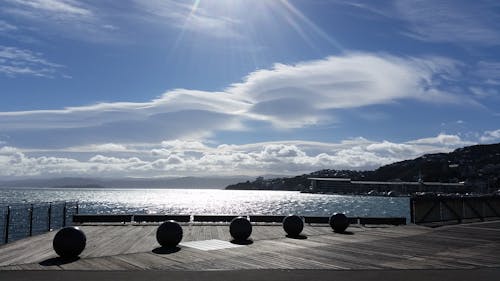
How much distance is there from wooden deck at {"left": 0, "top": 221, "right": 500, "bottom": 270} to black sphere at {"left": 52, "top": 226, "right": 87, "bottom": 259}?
31 cm

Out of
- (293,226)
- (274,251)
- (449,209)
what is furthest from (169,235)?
(449,209)

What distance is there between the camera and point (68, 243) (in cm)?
1522

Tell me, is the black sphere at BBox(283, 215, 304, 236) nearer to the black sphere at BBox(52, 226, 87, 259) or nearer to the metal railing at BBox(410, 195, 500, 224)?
the metal railing at BBox(410, 195, 500, 224)

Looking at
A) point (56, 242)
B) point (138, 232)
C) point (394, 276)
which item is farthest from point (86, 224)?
point (394, 276)

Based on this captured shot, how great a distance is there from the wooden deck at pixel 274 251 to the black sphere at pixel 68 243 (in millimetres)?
310

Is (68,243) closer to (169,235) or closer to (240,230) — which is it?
(169,235)

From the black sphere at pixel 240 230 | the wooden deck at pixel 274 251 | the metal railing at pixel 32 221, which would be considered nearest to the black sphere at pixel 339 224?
the wooden deck at pixel 274 251

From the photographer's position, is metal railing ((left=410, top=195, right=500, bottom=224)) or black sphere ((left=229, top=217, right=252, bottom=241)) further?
metal railing ((left=410, top=195, right=500, bottom=224))

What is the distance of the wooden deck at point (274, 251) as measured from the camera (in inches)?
A: 583

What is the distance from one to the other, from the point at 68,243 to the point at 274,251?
280 inches

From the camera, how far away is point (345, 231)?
2570cm

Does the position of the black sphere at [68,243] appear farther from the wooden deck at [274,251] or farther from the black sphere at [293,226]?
the black sphere at [293,226]

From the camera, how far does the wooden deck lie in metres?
14.8

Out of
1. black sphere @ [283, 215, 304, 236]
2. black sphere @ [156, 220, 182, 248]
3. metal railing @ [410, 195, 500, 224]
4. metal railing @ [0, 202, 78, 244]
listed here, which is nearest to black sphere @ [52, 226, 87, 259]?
black sphere @ [156, 220, 182, 248]
